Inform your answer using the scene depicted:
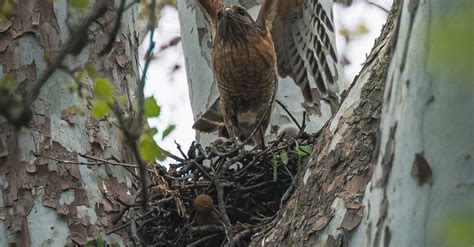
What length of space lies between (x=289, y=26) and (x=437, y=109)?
4.41 meters

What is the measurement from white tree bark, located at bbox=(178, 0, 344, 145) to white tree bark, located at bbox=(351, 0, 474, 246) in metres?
3.58

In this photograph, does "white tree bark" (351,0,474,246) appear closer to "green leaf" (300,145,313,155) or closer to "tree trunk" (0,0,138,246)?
"tree trunk" (0,0,138,246)

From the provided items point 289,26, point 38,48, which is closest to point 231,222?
point 38,48

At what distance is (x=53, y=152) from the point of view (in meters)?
4.19

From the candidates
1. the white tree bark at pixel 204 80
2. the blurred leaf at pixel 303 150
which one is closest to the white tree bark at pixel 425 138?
the blurred leaf at pixel 303 150

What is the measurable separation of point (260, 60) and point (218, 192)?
180 cm

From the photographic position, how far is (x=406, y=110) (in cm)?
217

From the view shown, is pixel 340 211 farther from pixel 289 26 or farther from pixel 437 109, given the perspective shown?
pixel 289 26

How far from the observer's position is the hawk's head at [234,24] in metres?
5.83

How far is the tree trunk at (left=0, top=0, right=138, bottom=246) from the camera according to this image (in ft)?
13.3

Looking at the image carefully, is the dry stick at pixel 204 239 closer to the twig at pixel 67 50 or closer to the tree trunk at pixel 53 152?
the tree trunk at pixel 53 152

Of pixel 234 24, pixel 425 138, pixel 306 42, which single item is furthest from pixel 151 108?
pixel 306 42

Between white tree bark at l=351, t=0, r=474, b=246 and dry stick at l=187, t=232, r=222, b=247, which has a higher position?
dry stick at l=187, t=232, r=222, b=247

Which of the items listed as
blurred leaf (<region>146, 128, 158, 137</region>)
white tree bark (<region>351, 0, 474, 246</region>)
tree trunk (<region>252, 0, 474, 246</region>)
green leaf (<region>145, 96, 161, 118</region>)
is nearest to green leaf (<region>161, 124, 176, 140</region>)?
blurred leaf (<region>146, 128, 158, 137</region>)
